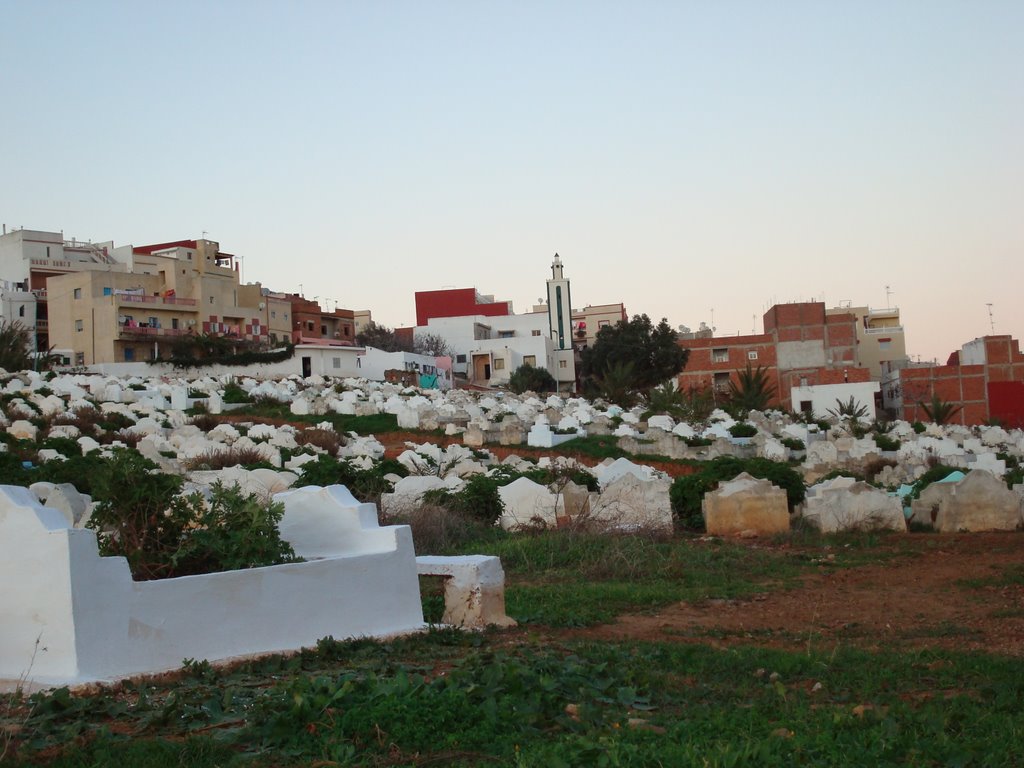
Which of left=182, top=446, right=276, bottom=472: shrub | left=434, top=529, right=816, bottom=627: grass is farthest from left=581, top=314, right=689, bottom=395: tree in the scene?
left=434, top=529, right=816, bottom=627: grass

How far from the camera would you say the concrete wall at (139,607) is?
625 cm

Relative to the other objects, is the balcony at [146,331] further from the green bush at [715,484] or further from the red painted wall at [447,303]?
the green bush at [715,484]

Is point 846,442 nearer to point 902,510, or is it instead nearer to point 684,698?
point 902,510

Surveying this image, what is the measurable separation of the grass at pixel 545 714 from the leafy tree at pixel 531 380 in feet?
158

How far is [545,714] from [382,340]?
64672mm

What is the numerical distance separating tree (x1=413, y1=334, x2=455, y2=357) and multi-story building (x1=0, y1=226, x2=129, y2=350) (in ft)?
60.6

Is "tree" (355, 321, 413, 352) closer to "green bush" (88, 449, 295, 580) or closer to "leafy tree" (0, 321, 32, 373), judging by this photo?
"leafy tree" (0, 321, 32, 373)

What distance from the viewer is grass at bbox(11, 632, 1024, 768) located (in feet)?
15.4

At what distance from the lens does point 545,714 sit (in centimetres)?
537

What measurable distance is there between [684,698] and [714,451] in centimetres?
2271

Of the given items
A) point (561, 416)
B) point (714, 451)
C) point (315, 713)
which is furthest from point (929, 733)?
point (561, 416)

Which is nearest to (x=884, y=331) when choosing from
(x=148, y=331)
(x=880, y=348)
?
(x=880, y=348)

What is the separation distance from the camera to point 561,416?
1316 inches

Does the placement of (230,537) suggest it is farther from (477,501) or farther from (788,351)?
(788,351)
